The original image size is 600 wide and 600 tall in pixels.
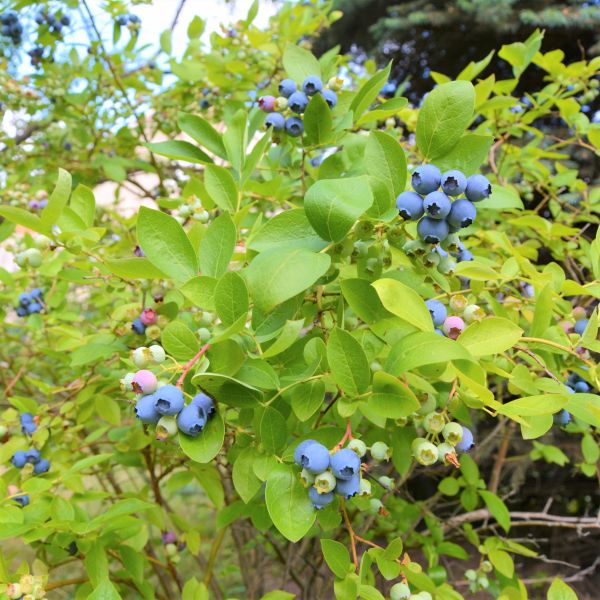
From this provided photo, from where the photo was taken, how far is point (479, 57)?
16.4 feet

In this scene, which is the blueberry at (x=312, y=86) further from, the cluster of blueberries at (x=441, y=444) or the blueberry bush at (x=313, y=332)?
the cluster of blueberries at (x=441, y=444)

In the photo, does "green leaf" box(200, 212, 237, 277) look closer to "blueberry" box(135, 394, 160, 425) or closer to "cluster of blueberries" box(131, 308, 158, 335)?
"blueberry" box(135, 394, 160, 425)

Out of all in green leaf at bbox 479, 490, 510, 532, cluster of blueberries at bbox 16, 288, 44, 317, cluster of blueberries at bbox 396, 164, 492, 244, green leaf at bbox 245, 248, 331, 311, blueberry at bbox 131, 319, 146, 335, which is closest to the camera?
green leaf at bbox 245, 248, 331, 311

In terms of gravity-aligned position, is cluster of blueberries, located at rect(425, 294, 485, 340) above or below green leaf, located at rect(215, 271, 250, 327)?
below

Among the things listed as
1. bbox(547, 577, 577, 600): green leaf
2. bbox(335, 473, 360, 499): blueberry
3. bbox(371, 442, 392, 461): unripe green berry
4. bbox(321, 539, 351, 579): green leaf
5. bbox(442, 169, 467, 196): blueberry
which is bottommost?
bbox(547, 577, 577, 600): green leaf

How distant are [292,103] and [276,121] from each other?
0.16 ft

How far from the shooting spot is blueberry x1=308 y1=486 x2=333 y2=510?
715mm

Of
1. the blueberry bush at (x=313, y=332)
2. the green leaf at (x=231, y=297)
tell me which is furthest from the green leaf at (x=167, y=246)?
the green leaf at (x=231, y=297)

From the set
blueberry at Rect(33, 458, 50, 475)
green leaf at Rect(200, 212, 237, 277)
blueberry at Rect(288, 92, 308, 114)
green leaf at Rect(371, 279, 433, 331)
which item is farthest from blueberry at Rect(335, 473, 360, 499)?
blueberry at Rect(33, 458, 50, 475)

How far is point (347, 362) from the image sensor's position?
75 cm

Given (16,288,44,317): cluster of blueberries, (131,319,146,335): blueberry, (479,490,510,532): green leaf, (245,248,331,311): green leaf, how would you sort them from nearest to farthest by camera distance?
(245,248,331,311): green leaf
(131,319,146,335): blueberry
(479,490,510,532): green leaf
(16,288,44,317): cluster of blueberries

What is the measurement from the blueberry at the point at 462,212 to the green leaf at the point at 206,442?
0.43 metres

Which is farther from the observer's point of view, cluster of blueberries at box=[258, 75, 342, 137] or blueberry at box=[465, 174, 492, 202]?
cluster of blueberries at box=[258, 75, 342, 137]

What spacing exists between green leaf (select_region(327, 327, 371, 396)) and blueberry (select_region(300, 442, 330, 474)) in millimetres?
92
